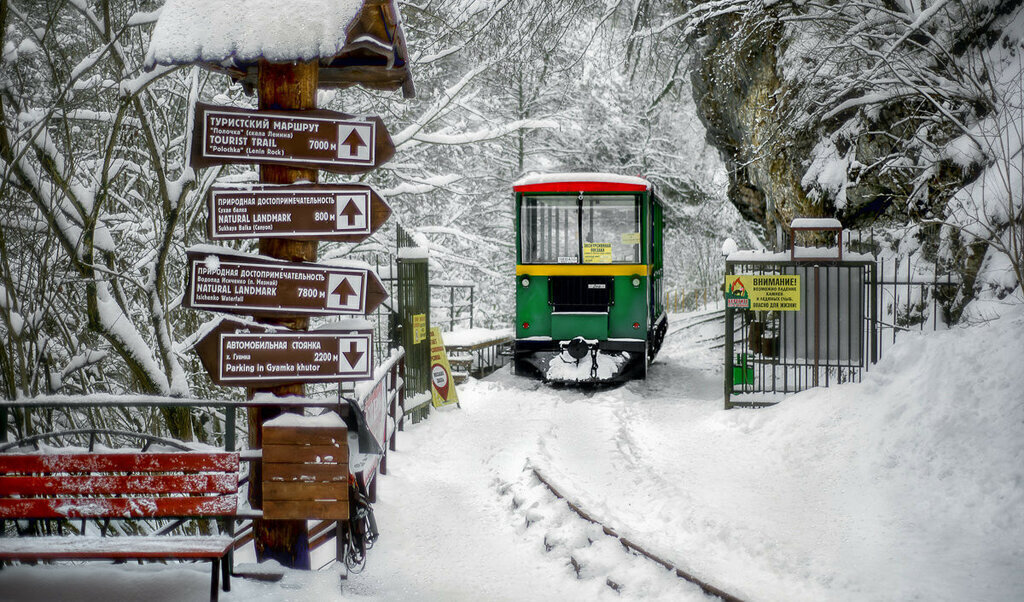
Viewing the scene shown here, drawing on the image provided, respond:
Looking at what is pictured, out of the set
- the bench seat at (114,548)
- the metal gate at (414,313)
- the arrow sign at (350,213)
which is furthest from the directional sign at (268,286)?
the metal gate at (414,313)

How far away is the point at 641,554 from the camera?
519cm

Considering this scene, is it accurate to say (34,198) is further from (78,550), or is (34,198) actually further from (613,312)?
(613,312)

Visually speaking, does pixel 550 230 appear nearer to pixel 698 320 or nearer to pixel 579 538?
pixel 579 538

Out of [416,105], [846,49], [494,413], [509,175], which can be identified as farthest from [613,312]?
[509,175]

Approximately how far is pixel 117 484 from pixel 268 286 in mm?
1310

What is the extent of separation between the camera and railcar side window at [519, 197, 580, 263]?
41.9 ft

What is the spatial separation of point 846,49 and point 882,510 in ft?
17.9

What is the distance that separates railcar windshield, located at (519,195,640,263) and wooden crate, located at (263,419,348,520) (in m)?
8.31

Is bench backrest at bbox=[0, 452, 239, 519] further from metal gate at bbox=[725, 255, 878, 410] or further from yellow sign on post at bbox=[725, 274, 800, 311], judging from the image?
yellow sign on post at bbox=[725, 274, 800, 311]

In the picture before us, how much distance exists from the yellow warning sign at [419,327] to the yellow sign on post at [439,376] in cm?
55

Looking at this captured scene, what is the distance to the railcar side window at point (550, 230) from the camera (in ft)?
41.9

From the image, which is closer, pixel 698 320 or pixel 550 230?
pixel 550 230

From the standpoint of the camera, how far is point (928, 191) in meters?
10.5

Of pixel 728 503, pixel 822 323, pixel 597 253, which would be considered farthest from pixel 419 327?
pixel 822 323
